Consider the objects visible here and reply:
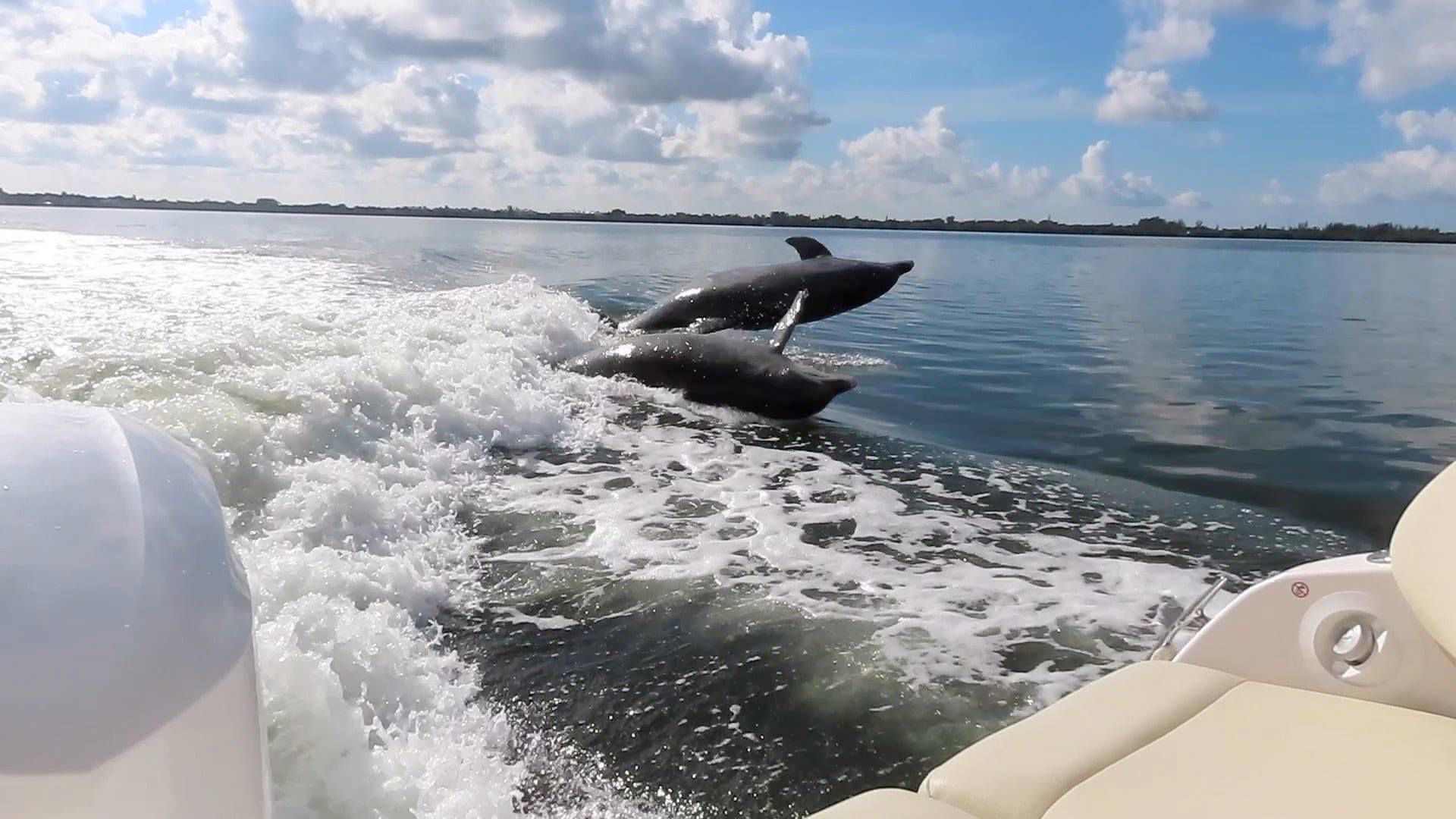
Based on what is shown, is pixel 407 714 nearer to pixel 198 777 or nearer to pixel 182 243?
pixel 198 777

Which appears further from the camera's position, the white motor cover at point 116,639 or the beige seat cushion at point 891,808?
the beige seat cushion at point 891,808

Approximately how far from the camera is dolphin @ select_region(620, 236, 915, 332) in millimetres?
15789

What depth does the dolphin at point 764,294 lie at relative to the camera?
622 inches

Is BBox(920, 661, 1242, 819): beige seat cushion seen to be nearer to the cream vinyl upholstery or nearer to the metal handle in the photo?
the metal handle

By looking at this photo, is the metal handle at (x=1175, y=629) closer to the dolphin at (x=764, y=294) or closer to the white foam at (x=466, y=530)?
the white foam at (x=466, y=530)

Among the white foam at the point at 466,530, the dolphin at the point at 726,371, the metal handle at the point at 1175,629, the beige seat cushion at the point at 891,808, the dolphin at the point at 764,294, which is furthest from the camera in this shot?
the dolphin at the point at 764,294

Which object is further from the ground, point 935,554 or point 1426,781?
point 1426,781

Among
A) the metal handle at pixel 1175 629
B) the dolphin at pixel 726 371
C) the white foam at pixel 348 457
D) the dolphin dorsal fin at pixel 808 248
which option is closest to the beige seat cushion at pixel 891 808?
the metal handle at pixel 1175 629

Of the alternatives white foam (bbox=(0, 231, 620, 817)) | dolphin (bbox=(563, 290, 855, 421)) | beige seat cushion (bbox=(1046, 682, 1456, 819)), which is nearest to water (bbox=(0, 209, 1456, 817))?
white foam (bbox=(0, 231, 620, 817))

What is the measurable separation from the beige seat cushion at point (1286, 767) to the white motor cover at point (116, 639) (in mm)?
1538

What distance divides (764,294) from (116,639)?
14521 millimetres

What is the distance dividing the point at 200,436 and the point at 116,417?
5100 mm

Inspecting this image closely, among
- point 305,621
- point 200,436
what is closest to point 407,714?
point 305,621

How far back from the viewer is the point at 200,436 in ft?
21.6
